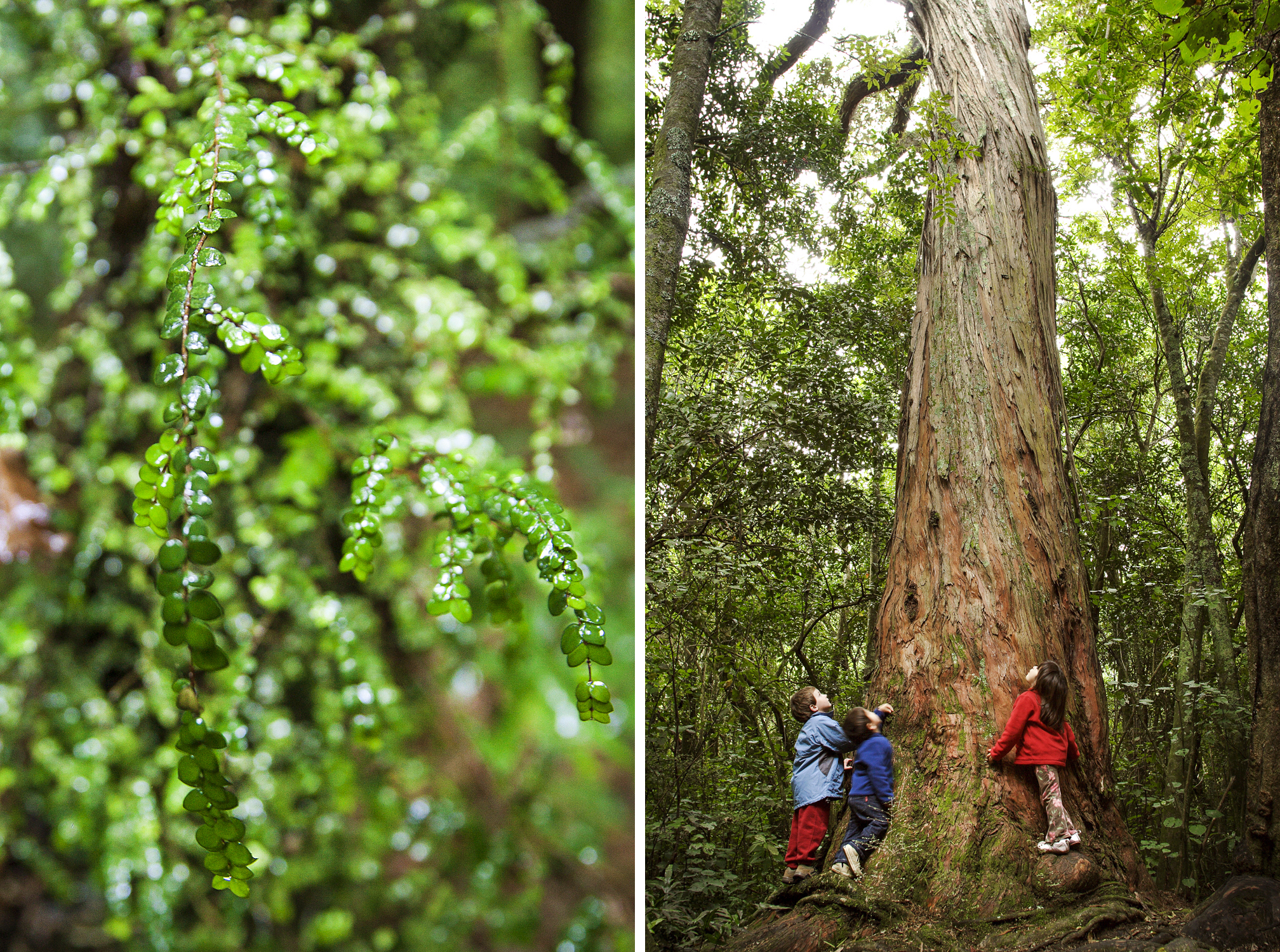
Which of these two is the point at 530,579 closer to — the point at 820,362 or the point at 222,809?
the point at 222,809

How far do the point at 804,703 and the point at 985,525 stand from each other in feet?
2.22

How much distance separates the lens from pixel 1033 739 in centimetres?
152

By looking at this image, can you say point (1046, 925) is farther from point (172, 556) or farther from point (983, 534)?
point (172, 556)

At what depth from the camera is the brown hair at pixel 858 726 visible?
166 cm

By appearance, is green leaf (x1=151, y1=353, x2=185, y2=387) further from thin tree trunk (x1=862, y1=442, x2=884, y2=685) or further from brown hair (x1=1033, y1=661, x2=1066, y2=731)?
thin tree trunk (x1=862, y1=442, x2=884, y2=685)

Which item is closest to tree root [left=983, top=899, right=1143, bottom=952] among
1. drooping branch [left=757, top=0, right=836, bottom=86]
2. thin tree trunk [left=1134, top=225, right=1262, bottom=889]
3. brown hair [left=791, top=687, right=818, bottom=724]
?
brown hair [left=791, top=687, right=818, bottom=724]

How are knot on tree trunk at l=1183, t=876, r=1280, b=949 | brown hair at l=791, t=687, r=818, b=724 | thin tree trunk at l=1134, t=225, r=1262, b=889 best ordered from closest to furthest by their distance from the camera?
knot on tree trunk at l=1183, t=876, r=1280, b=949 → brown hair at l=791, t=687, r=818, b=724 → thin tree trunk at l=1134, t=225, r=1262, b=889

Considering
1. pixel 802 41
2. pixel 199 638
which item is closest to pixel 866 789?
pixel 199 638

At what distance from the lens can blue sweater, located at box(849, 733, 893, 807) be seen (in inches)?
62.6

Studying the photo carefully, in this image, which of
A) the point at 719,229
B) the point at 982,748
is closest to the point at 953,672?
the point at 982,748

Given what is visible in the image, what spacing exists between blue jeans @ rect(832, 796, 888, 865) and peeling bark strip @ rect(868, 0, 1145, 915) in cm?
5

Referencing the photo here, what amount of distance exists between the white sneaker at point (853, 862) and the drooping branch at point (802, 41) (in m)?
2.64

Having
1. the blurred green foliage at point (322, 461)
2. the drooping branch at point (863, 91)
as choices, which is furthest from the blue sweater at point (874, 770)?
the drooping branch at point (863, 91)

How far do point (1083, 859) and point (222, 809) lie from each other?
1.55 meters
